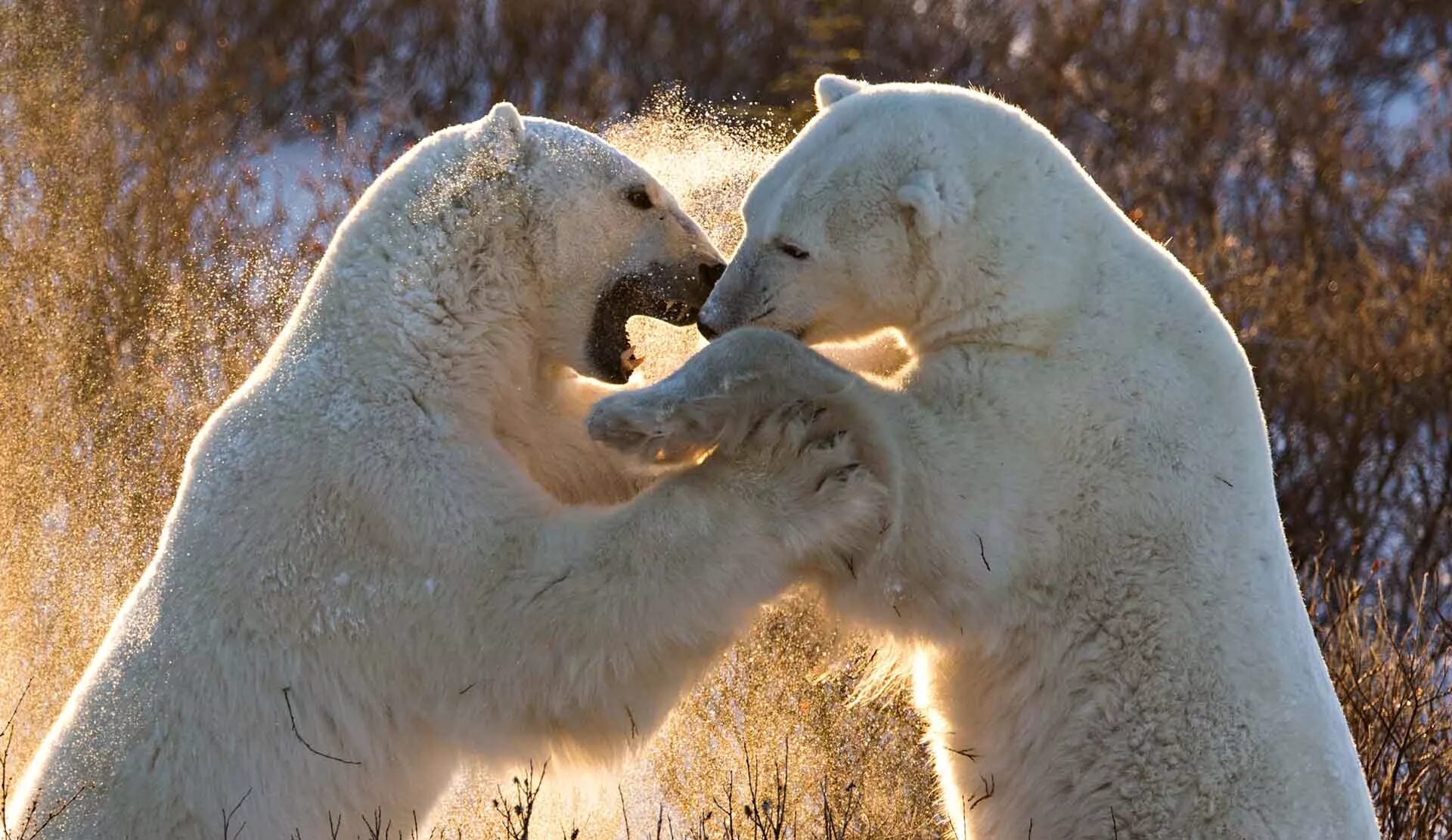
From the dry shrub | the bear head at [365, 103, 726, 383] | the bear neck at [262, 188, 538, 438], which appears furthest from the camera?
the dry shrub

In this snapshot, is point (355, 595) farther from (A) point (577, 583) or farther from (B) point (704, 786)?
(B) point (704, 786)

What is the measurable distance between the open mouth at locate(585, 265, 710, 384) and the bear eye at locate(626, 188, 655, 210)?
129 millimetres

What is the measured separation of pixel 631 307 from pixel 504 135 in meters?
0.44

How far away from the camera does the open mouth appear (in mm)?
3973

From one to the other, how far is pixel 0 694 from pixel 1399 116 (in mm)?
13383

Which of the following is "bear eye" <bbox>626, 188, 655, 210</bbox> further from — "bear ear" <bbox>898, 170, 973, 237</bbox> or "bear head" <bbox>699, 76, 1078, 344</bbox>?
"bear ear" <bbox>898, 170, 973, 237</bbox>

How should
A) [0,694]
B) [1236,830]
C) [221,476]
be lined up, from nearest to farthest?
[1236,830]
[221,476]
[0,694]

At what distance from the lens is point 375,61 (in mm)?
15445

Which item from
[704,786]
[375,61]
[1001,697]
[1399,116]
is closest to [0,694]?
[704,786]

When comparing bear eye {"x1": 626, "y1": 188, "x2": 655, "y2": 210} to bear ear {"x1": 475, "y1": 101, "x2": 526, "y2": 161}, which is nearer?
bear ear {"x1": 475, "y1": 101, "x2": 526, "y2": 161}

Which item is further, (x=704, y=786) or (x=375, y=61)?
(x=375, y=61)

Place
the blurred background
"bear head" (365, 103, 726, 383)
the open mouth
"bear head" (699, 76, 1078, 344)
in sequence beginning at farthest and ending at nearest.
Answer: the blurred background, the open mouth, "bear head" (365, 103, 726, 383), "bear head" (699, 76, 1078, 344)

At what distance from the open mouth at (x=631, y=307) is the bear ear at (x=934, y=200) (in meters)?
0.61

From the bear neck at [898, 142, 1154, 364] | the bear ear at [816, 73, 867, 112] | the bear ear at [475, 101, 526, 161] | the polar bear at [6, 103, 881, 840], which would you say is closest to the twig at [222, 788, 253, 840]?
the polar bear at [6, 103, 881, 840]
